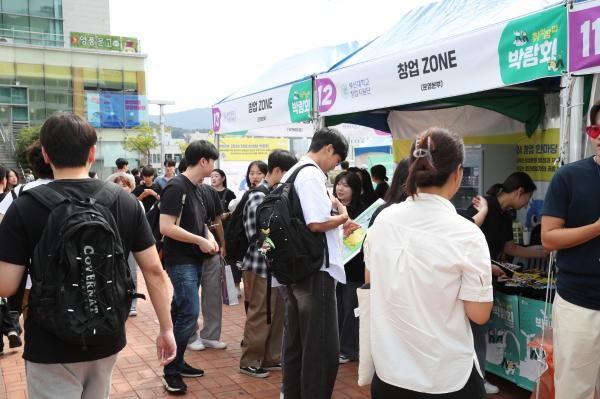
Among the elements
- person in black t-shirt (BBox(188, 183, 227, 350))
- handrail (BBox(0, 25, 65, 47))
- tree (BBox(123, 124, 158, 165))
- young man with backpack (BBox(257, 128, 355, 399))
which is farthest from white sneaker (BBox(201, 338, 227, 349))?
handrail (BBox(0, 25, 65, 47))

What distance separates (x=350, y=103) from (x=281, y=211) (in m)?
2.02

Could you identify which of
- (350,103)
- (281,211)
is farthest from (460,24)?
(281,211)

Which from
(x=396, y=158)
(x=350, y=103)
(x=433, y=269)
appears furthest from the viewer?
(x=396, y=158)

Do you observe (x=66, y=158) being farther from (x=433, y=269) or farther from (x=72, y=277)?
(x=433, y=269)

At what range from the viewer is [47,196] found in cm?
215

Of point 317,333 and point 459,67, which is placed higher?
point 459,67

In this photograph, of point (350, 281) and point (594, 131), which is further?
point (350, 281)

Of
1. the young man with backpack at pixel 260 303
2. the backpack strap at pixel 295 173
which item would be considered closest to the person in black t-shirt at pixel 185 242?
the young man with backpack at pixel 260 303

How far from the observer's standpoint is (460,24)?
4277mm

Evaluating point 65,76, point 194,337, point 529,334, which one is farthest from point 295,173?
point 65,76

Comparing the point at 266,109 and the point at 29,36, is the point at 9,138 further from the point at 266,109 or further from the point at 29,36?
the point at 266,109

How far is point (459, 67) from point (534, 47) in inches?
25.6

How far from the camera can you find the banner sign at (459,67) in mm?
3258

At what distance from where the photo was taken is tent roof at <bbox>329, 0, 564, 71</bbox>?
376 cm
